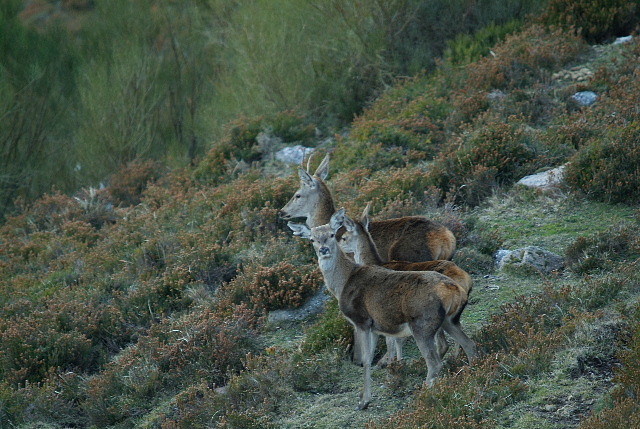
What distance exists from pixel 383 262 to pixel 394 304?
4.91 feet

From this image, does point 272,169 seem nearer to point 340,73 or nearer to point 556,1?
point 340,73

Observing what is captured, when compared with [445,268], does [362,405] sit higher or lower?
lower

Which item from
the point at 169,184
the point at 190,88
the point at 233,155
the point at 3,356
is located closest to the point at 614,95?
the point at 233,155

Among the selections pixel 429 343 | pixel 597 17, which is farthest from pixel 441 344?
pixel 597 17

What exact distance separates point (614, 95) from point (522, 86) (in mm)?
2106

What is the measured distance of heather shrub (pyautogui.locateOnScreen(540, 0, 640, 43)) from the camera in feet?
51.9

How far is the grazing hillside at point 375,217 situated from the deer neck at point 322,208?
68 centimetres

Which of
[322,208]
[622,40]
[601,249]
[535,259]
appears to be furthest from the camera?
[622,40]

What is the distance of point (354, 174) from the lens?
13.1m

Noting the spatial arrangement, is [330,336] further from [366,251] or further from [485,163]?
[485,163]

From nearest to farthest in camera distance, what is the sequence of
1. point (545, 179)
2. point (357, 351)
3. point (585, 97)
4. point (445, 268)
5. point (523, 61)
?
point (445, 268)
point (357, 351)
point (545, 179)
point (585, 97)
point (523, 61)

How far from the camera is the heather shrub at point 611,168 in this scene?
10508 millimetres

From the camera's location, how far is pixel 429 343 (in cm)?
670

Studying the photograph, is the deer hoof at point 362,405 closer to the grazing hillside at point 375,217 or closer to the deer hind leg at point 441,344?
the grazing hillside at point 375,217
